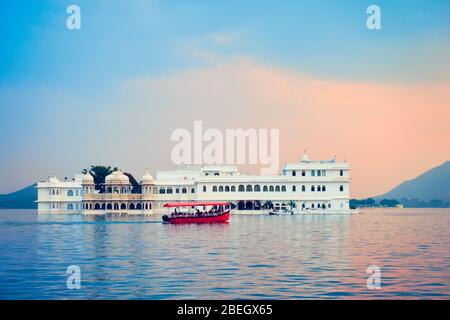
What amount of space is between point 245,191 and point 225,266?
147 ft

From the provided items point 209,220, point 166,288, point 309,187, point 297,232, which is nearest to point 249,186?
point 309,187

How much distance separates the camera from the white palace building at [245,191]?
62969 mm

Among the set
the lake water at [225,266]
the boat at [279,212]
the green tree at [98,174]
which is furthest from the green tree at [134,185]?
the lake water at [225,266]

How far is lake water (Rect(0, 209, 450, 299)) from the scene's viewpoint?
1481cm

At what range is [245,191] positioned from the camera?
64125 millimetres

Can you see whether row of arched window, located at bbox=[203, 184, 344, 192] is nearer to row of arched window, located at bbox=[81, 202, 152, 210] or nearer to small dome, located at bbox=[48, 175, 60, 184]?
→ row of arched window, located at bbox=[81, 202, 152, 210]

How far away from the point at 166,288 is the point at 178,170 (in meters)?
57.0

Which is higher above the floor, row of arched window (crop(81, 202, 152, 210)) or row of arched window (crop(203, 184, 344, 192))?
row of arched window (crop(203, 184, 344, 192))

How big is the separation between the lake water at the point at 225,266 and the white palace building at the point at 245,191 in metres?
31.9

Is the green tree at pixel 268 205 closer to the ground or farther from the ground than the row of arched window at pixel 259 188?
closer to the ground

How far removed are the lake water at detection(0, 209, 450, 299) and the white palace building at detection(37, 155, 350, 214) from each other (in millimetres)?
31901

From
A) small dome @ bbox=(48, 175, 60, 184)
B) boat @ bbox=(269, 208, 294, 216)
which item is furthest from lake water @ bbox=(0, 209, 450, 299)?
small dome @ bbox=(48, 175, 60, 184)

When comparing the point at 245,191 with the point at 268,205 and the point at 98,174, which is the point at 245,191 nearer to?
the point at 268,205

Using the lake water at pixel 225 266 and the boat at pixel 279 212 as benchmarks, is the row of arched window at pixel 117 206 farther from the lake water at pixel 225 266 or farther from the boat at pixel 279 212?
the lake water at pixel 225 266
